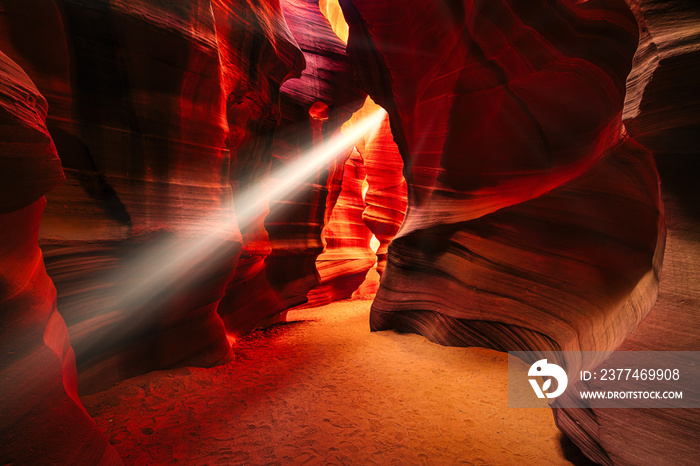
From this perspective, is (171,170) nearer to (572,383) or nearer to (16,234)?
(16,234)

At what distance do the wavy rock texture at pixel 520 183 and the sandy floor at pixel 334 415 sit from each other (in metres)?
0.52

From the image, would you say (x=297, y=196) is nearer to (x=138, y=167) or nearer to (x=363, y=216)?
(x=138, y=167)

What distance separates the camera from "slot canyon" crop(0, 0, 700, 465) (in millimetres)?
1824

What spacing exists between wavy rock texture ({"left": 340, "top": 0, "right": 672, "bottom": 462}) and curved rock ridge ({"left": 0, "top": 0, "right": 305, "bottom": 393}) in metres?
3.40

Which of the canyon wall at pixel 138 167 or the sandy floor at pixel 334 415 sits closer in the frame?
the sandy floor at pixel 334 415

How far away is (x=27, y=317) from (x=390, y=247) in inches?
214

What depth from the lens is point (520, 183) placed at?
496 centimetres

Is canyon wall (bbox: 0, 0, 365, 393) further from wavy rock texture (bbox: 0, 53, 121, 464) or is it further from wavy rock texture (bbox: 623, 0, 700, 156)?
wavy rock texture (bbox: 623, 0, 700, 156)

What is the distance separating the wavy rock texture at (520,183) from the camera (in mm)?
2873

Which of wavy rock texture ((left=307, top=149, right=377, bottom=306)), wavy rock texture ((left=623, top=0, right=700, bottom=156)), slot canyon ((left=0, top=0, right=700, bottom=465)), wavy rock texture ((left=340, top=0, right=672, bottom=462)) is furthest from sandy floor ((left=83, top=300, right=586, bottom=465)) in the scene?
wavy rock texture ((left=307, top=149, right=377, bottom=306))

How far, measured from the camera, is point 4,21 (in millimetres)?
2758

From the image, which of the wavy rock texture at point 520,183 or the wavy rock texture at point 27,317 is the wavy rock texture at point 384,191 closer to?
the wavy rock texture at point 520,183

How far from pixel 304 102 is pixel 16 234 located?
8.73 metres

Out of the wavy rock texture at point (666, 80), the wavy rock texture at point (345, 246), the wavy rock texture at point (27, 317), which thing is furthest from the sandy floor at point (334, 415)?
the wavy rock texture at point (345, 246)
